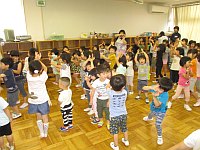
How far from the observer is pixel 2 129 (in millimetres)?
1784

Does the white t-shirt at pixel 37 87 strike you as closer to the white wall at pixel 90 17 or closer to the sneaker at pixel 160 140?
the sneaker at pixel 160 140

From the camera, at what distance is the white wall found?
554 cm

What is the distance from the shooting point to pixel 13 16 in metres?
5.11

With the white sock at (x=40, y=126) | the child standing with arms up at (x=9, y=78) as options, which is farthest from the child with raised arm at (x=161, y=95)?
the child standing with arms up at (x=9, y=78)

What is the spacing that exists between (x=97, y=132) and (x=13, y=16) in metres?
4.55

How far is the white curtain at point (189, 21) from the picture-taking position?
7.70m

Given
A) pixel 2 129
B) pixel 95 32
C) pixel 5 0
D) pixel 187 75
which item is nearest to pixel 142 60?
pixel 187 75

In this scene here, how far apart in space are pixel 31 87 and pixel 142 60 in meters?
2.00

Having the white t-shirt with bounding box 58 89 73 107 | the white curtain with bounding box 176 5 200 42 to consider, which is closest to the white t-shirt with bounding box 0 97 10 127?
the white t-shirt with bounding box 58 89 73 107

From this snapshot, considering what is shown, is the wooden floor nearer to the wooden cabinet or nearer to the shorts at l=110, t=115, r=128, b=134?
the shorts at l=110, t=115, r=128, b=134

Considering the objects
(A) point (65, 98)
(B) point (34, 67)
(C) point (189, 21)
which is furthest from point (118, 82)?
(C) point (189, 21)

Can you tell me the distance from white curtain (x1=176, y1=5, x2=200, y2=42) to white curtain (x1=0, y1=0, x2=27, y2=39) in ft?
23.3

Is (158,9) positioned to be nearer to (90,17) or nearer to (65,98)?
(90,17)

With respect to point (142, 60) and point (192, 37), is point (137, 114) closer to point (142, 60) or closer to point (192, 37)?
point (142, 60)
